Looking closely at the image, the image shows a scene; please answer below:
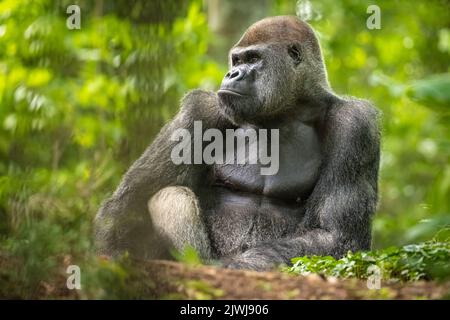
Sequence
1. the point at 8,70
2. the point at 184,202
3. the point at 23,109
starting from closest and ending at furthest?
the point at 184,202 < the point at 23,109 < the point at 8,70

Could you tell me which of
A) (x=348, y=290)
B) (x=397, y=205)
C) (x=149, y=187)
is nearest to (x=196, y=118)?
(x=149, y=187)

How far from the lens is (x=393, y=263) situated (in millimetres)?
4910

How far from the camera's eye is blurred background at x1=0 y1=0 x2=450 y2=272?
4.70 meters

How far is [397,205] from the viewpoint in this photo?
1702cm

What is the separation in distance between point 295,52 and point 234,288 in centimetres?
319

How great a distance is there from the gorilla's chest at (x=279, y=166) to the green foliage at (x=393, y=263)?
1321 mm

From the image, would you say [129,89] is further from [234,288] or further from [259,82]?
[234,288]

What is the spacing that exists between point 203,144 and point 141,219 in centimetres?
84

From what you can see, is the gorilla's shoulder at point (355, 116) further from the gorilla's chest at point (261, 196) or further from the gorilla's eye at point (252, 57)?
the gorilla's eye at point (252, 57)

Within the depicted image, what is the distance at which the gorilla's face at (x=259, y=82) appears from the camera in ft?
20.7

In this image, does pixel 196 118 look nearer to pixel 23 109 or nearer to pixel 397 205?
pixel 23 109

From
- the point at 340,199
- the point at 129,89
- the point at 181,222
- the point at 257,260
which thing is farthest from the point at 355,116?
the point at 129,89

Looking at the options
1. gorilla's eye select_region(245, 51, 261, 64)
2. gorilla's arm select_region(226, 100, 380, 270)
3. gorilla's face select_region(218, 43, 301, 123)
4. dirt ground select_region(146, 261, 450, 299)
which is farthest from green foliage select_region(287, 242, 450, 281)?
gorilla's eye select_region(245, 51, 261, 64)

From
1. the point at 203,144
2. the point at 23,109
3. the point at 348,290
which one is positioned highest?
the point at 23,109
